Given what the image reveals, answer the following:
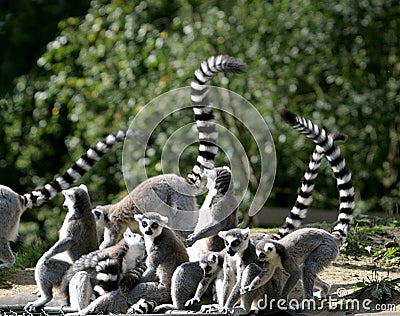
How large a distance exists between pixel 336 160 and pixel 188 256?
1415 millimetres

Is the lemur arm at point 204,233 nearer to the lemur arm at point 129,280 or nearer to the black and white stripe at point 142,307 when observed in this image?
the lemur arm at point 129,280

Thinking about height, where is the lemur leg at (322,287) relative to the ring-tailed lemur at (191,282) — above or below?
below

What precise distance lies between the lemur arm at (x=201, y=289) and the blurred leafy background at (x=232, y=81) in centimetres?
607

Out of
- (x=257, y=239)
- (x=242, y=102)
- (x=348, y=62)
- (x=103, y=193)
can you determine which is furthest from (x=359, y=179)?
(x=257, y=239)

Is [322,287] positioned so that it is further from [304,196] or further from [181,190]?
[181,190]

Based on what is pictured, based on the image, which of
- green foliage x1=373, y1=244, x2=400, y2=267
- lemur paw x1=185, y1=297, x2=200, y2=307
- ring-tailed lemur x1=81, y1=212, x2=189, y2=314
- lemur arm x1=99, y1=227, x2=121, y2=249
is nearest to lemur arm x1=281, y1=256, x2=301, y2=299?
lemur paw x1=185, y1=297, x2=200, y2=307

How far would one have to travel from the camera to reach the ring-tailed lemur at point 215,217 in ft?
21.3

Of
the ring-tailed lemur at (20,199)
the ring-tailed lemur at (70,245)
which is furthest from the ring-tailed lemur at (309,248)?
the ring-tailed lemur at (20,199)

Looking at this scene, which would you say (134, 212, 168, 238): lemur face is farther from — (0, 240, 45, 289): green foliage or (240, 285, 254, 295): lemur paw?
(0, 240, 45, 289): green foliage

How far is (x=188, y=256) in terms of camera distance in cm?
626

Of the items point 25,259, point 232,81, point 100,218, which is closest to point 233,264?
point 100,218

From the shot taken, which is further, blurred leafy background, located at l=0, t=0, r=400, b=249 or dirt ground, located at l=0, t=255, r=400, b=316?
blurred leafy background, located at l=0, t=0, r=400, b=249

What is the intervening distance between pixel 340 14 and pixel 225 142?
274 cm

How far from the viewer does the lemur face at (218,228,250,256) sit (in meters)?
5.65
